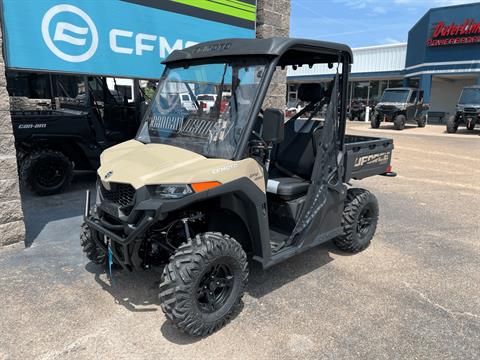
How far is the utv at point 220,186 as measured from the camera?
2.73 m

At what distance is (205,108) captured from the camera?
3.36 metres

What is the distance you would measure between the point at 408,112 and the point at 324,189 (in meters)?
19.7

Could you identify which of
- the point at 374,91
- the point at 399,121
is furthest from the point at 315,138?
the point at 374,91

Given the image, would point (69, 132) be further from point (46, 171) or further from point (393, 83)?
point (393, 83)

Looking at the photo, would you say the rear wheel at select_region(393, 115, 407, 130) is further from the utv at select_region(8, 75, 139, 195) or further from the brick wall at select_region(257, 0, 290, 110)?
the utv at select_region(8, 75, 139, 195)

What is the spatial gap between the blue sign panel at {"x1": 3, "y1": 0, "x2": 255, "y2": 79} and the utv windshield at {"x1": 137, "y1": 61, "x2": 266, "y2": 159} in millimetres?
1779

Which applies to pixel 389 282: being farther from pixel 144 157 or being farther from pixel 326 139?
pixel 144 157

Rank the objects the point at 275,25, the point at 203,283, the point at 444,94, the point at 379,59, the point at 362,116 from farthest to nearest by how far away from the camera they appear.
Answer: the point at 379,59, the point at 444,94, the point at 362,116, the point at 275,25, the point at 203,283

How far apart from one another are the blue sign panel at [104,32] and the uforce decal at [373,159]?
3356 millimetres

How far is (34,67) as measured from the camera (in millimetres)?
4469

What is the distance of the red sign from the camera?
2356 cm

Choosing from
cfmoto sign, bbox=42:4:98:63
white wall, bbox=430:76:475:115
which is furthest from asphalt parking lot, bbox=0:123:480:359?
white wall, bbox=430:76:475:115

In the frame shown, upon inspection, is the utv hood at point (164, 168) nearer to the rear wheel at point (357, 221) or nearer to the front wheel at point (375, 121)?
the rear wheel at point (357, 221)

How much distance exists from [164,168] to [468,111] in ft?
63.4
